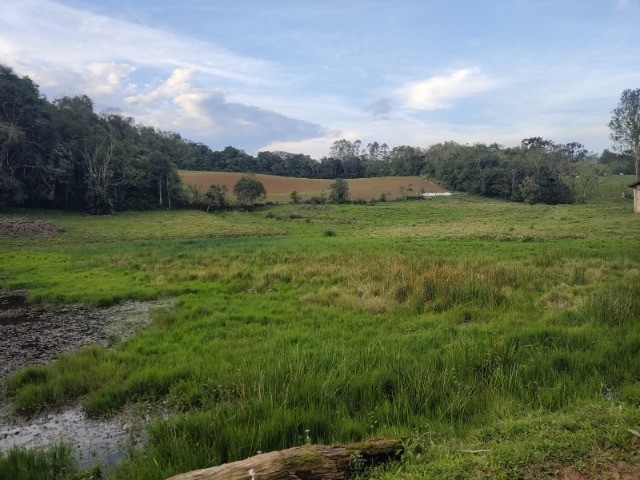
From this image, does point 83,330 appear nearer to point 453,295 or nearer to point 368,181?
point 453,295

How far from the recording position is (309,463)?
4113 mm

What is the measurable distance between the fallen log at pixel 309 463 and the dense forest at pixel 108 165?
185 feet

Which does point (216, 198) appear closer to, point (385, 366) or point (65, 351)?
point (65, 351)

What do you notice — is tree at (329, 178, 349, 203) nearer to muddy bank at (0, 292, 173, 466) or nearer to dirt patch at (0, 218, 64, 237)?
dirt patch at (0, 218, 64, 237)

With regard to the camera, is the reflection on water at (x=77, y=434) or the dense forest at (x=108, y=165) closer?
the reflection on water at (x=77, y=434)

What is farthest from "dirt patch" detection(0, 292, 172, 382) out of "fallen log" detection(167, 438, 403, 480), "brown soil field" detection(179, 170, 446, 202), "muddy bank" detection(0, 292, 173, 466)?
"brown soil field" detection(179, 170, 446, 202)

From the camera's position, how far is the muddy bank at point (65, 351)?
5.82m

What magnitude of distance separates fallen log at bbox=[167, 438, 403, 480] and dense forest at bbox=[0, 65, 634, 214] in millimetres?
56375

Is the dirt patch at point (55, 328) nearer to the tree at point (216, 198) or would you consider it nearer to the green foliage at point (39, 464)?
the green foliage at point (39, 464)

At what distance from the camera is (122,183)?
64062 mm

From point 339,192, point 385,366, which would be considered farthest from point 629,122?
point 385,366

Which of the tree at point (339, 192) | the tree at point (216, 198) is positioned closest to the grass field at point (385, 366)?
the tree at point (216, 198)

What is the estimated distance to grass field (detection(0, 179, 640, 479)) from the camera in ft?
15.3

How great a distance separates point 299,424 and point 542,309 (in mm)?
8009
